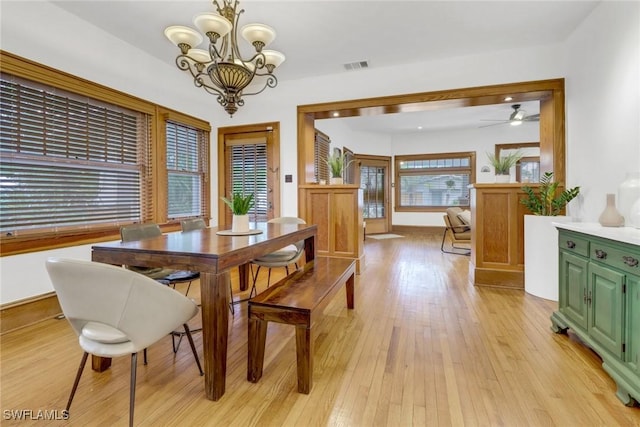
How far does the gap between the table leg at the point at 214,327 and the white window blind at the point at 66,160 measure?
84.3 inches

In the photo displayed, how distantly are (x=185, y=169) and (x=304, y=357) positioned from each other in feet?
11.6

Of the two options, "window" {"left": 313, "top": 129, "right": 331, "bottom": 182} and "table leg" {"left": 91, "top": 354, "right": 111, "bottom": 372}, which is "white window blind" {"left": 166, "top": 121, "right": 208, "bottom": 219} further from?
"table leg" {"left": 91, "top": 354, "right": 111, "bottom": 372}

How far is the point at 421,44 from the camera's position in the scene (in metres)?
3.37

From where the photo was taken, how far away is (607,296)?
1780mm

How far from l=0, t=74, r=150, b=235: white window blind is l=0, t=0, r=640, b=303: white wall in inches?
11.2

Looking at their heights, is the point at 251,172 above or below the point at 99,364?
above

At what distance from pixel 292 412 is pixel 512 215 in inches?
131

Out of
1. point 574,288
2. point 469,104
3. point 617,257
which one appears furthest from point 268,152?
point 617,257

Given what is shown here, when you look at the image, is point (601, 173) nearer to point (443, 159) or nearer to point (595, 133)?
point (595, 133)

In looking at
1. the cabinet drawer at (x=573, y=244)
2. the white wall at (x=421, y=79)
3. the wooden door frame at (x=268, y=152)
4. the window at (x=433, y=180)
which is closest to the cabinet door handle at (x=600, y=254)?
the cabinet drawer at (x=573, y=244)

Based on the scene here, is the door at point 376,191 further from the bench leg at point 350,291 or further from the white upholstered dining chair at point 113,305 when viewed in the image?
the white upholstered dining chair at point 113,305

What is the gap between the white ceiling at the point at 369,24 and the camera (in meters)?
2.69

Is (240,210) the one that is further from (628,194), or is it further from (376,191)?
(376,191)

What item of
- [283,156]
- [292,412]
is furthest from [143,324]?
[283,156]
